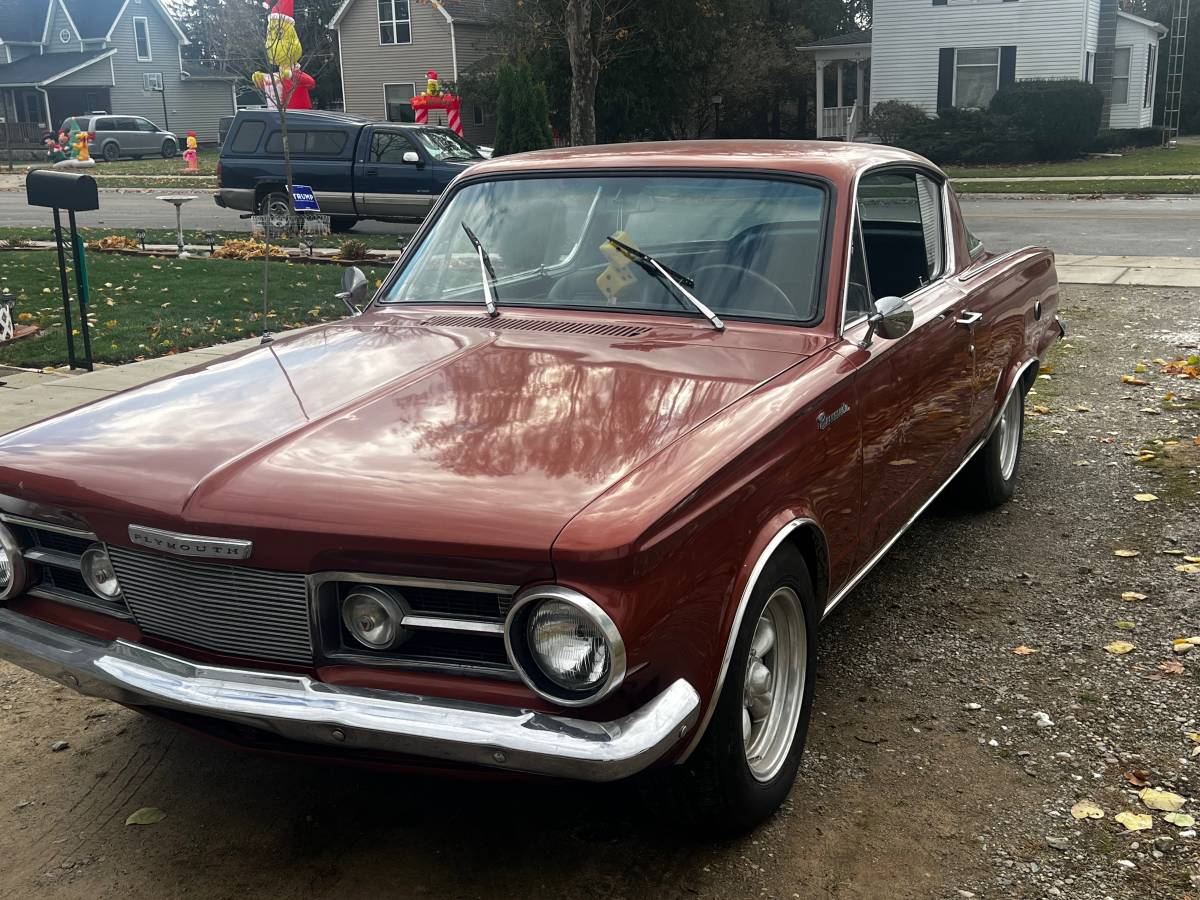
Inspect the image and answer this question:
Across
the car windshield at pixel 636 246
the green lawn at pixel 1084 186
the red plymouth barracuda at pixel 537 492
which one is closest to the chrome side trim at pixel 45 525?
the red plymouth barracuda at pixel 537 492

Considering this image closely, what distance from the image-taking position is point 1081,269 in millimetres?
13562

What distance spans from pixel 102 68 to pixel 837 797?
191 ft

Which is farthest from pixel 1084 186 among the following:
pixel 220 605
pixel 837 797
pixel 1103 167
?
pixel 220 605

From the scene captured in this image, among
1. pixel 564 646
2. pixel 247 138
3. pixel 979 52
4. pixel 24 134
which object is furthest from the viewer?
pixel 24 134

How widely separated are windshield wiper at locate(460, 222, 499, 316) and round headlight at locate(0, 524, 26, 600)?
5.45 feet

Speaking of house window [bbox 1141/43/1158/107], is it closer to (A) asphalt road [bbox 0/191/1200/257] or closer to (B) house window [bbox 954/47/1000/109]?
(B) house window [bbox 954/47/1000/109]

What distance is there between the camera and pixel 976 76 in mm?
34062

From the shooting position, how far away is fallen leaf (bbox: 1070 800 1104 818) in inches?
127

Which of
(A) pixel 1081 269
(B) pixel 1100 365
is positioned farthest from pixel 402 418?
(A) pixel 1081 269

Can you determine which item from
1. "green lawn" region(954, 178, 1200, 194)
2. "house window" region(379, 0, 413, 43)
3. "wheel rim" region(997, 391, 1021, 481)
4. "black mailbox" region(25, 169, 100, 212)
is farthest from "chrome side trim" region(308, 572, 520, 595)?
"house window" region(379, 0, 413, 43)

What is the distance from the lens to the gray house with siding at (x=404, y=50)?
3916cm

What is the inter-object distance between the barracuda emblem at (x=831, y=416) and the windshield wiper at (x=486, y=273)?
4.10 ft

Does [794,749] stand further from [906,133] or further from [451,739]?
[906,133]

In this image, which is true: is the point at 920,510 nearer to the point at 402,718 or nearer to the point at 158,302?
the point at 402,718
